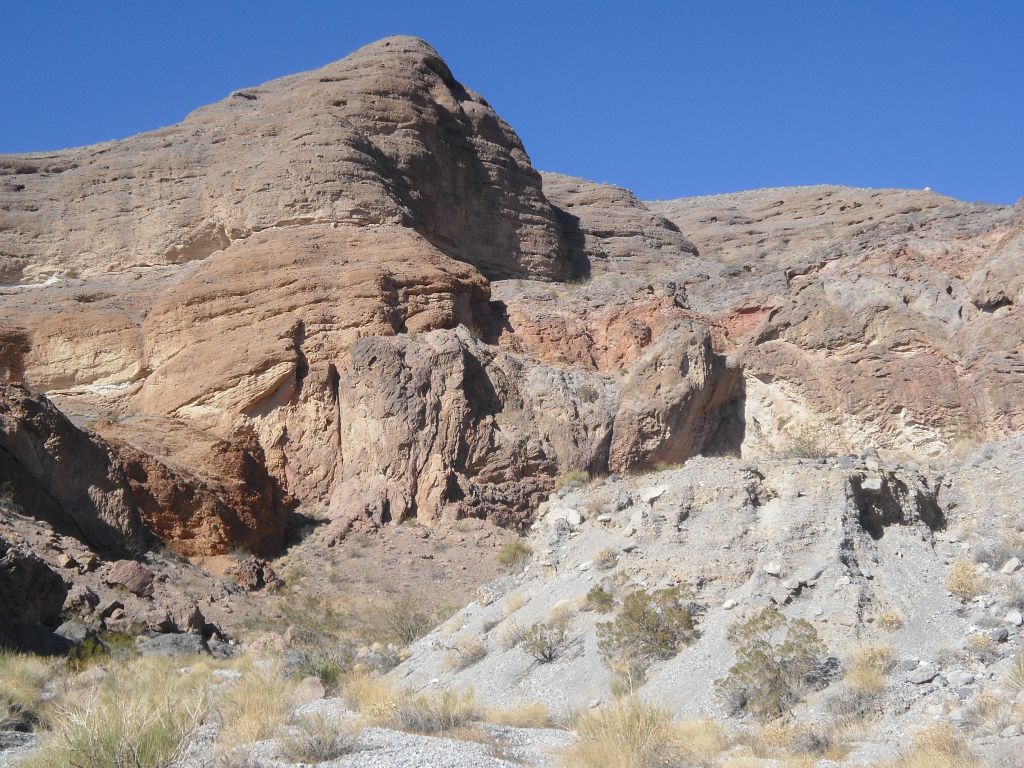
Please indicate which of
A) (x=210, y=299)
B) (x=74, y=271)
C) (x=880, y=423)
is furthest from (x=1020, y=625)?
(x=74, y=271)

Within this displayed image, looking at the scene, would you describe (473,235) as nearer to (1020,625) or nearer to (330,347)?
(330,347)

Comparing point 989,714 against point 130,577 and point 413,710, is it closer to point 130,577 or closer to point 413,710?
point 413,710

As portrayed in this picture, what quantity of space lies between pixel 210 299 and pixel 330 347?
4.15 metres

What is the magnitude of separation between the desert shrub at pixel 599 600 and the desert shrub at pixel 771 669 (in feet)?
8.48

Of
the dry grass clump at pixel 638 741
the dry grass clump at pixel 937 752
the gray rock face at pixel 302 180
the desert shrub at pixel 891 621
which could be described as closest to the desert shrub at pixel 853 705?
the dry grass clump at pixel 937 752

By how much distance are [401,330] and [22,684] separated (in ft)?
63.4

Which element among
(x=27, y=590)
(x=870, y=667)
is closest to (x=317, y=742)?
(x=870, y=667)

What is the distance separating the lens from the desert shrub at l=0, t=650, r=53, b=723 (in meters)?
9.75

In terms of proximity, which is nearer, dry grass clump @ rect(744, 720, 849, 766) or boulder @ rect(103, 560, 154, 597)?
dry grass clump @ rect(744, 720, 849, 766)

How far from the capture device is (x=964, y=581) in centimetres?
1188

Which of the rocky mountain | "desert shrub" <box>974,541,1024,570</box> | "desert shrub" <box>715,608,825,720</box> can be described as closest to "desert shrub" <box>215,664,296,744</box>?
the rocky mountain

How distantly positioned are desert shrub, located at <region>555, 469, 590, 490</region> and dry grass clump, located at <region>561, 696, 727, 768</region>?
41.9ft

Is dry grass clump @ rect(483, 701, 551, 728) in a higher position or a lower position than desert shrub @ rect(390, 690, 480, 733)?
lower

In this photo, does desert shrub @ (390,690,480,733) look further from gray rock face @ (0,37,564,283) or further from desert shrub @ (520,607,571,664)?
gray rock face @ (0,37,564,283)
